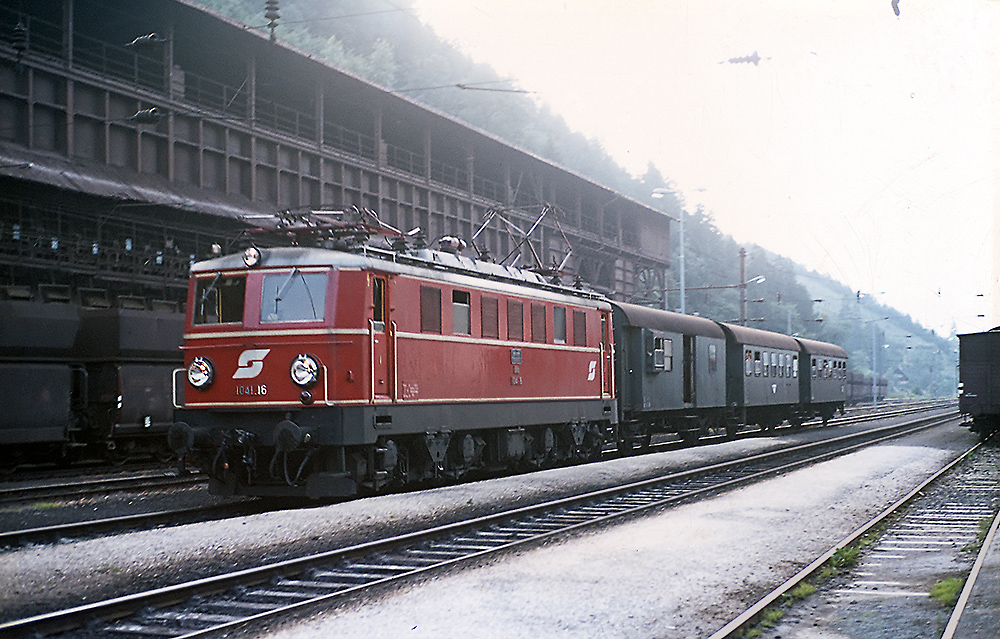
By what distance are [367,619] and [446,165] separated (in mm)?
33865

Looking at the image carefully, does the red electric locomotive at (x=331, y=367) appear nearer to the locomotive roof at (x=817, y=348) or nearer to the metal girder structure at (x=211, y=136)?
the metal girder structure at (x=211, y=136)

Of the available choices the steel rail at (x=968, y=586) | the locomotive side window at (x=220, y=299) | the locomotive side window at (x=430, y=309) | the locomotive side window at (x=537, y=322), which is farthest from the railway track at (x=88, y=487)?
the steel rail at (x=968, y=586)

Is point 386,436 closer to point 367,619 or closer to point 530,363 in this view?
point 530,363

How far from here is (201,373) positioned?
13898 mm

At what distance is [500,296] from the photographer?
17281 millimetres

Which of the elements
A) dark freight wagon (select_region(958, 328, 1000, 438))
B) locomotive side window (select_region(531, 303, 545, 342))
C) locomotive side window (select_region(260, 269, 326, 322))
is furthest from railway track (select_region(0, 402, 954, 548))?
dark freight wagon (select_region(958, 328, 1000, 438))

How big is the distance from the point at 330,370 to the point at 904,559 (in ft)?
23.7

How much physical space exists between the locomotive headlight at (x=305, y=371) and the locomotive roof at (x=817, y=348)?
28.1 metres

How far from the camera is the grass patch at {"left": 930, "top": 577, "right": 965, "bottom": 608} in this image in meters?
8.57

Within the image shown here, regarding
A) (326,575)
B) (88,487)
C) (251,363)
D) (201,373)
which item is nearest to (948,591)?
(326,575)

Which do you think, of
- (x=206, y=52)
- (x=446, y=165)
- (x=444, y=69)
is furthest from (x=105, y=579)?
(x=444, y=69)

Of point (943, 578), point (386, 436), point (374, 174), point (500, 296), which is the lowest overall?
point (943, 578)

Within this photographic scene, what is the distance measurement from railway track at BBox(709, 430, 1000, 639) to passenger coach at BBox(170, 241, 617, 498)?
6.15 metres

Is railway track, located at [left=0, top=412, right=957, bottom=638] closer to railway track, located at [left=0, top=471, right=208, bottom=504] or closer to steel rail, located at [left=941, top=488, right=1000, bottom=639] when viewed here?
steel rail, located at [left=941, top=488, right=1000, bottom=639]
